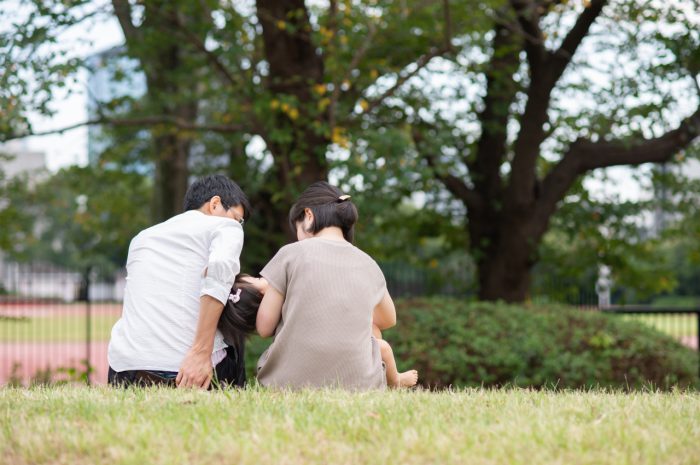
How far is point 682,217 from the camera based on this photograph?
1398 centimetres

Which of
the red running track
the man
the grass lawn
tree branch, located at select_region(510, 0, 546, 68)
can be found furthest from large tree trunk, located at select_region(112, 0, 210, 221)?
the grass lawn

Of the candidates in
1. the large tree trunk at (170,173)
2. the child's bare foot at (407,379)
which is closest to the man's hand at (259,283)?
the child's bare foot at (407,379)

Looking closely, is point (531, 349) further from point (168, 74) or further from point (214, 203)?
point (168, 74)

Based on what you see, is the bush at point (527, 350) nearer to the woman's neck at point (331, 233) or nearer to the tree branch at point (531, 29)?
the tree branch at point (531, 29)

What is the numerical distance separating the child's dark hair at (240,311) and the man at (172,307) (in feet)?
0.31

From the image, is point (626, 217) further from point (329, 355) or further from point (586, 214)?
point (329, 355)

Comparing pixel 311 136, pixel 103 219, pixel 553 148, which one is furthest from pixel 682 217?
pixel 103 219

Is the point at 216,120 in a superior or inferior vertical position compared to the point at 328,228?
superior

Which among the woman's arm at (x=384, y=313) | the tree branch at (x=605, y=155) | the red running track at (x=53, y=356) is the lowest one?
the red running track at (x=53, y=356)

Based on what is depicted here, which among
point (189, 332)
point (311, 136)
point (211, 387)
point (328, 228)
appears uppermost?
point (311, 136)

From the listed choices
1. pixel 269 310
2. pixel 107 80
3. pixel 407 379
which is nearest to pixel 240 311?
pixel 269 310

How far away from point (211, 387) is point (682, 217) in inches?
429

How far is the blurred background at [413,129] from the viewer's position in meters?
10.4

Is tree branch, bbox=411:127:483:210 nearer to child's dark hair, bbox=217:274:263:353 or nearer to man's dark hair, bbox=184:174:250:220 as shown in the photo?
man's dark hair, bbox=184:174:250:220
